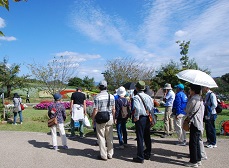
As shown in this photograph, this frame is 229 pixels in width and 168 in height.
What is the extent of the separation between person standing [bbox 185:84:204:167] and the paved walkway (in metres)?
0.30

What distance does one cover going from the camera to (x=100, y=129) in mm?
5379

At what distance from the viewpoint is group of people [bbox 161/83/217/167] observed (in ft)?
15.8

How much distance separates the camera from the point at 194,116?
191 inches

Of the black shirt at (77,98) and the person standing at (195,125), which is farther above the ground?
the black shirt at (77,98)

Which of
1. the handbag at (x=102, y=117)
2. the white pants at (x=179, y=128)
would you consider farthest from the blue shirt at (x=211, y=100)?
the handbag at (x=102, y=117)

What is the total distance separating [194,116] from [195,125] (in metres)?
0.20

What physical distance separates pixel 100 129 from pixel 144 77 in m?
29.3

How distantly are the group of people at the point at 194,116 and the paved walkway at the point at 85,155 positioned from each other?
1.05 ft

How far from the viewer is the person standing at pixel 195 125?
4781 millimetres

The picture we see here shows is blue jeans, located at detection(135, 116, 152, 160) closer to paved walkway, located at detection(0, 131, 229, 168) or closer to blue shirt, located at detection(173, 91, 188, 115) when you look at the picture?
paved walkway, located at detection(0, 131, 229, 168)

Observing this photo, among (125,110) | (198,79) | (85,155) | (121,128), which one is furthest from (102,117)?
(198,79)

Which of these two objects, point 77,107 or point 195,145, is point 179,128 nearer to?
point 195,145

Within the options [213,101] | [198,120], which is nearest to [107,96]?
[198,120]

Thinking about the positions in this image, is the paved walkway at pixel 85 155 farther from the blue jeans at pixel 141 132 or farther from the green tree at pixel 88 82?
the green tree at pixel 88 82
